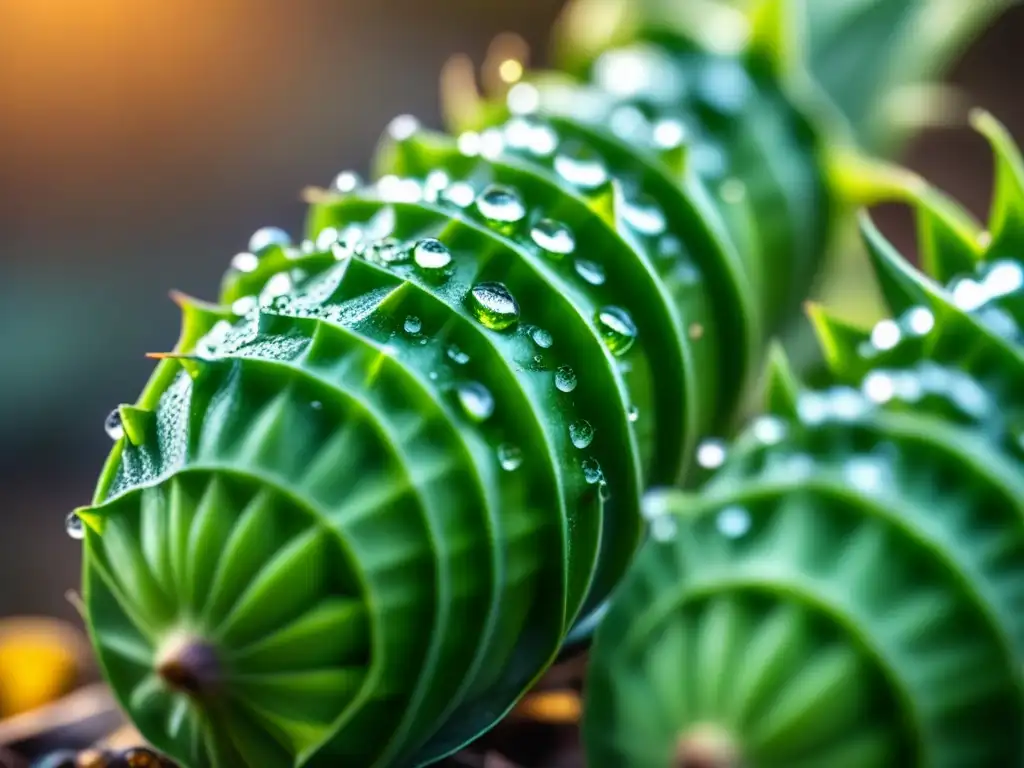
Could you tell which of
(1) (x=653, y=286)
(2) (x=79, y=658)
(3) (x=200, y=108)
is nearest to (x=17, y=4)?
(3) (x=200, y=108)

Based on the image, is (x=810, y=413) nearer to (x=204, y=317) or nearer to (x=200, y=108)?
(x=204, y=317)

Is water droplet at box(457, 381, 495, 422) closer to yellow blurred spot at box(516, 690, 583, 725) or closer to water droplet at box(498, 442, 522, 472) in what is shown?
water droplet at box(498, 442, 522, 472)

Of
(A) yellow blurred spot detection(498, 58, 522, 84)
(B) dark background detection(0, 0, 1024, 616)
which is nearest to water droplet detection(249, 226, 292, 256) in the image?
(A) yellow blurred spot detection(498, 58, 522, 84)

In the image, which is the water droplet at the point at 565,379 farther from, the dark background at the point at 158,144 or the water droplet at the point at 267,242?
the dark background at the point at 158,144

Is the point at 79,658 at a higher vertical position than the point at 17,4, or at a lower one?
lower

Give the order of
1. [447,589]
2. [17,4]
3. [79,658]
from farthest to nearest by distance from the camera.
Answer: [17,4], [79,658], [447,589]

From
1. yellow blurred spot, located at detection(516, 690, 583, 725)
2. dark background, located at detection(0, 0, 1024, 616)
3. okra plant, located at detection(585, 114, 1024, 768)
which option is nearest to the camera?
okra plant, located at detection(585, 114, 1024, 768)

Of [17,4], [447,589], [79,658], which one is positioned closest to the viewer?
[447,589]
